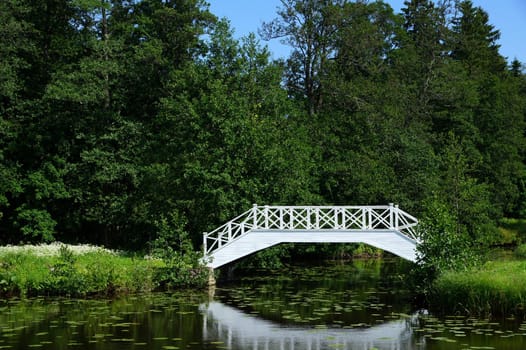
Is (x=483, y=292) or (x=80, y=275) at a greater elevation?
(x=80, y=275)

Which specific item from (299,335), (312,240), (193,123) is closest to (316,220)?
(312,240)

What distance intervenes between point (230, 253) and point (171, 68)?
14.1 meters

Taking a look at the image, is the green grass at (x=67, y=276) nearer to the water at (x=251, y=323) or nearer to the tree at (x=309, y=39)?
the water at (x=251, y=323)

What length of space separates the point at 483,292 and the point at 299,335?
5.12 meters

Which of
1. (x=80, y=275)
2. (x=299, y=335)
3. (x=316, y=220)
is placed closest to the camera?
(x=299, y=335)

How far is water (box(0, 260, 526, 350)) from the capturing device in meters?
15.1

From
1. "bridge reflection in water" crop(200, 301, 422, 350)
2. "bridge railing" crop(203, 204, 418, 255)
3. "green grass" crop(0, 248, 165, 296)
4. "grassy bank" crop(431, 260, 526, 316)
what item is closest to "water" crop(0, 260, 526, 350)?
"bridge reflection in water" crop(200, 301, 422, 350)

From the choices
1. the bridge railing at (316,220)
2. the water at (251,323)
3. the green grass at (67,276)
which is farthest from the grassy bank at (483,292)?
the green grass at (67,276)

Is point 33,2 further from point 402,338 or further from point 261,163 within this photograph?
point 402,338

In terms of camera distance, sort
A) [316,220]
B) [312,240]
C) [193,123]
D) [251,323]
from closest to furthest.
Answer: [251,323]
[312,240]
[316,220]
[193,123]

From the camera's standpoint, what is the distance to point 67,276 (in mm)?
22312

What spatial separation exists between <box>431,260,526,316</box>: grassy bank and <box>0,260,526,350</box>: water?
466 millimetres

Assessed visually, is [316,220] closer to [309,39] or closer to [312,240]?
[312,240]

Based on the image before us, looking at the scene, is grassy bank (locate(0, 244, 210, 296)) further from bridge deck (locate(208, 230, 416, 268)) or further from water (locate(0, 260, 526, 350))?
bridge deck (locate(208, 230, 416, 268))
